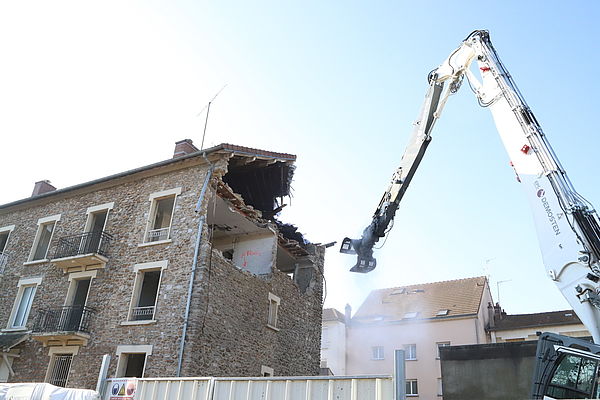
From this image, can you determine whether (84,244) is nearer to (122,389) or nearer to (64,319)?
(64,319)

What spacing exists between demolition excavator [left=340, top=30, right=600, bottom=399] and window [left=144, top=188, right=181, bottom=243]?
33.6 feet

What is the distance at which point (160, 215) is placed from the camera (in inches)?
706

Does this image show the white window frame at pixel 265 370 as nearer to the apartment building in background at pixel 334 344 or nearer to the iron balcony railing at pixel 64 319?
the iron balcony railing at pixel 64 319

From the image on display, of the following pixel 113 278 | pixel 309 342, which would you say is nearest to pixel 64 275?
pixel 113 278

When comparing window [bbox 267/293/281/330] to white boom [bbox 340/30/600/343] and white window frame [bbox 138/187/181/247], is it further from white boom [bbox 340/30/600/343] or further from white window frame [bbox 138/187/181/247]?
white boom [bbox 340/30/600/343]

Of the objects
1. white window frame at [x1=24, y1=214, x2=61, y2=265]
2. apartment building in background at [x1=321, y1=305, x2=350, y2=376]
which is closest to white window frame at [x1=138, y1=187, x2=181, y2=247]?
white window frame at [x1=24, y1=214, x2=61, y2=265]

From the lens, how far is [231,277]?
1647cm

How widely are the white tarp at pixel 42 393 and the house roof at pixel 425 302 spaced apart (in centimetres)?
2555

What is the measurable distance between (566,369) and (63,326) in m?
15.4

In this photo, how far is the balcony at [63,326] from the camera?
16.0 meters

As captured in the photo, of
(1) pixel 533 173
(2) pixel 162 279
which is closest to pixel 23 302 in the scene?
(2) pixel 162 279

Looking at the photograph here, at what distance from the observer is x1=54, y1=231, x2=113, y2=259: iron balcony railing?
17.4 m

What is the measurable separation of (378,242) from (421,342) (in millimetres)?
20610

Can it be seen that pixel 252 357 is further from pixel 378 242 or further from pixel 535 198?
pixel 535 198
